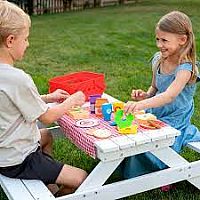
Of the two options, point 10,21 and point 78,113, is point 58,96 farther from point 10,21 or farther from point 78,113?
point 10,21

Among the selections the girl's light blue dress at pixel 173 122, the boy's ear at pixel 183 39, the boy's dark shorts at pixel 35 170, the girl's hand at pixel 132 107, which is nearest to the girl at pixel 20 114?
the boy's dark shorts at pixel 35 170

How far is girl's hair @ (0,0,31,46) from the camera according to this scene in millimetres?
2598

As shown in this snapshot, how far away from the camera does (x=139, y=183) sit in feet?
9.29

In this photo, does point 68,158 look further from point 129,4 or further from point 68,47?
point 129,4

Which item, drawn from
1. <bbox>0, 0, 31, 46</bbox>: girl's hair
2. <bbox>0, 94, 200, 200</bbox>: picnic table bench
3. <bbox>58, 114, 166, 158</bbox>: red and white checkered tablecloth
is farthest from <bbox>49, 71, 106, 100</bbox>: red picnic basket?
<bbox>0, 0, 31, 46</bbox>: girl's hair

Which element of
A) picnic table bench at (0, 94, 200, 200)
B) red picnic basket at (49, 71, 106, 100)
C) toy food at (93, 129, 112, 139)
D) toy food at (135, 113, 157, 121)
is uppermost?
red picnic basket at (49, 71, 106, 100)

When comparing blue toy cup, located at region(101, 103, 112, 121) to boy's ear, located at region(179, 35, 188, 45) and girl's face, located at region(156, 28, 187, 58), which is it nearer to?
girl's face, located at region(156, 28, 187, 58)

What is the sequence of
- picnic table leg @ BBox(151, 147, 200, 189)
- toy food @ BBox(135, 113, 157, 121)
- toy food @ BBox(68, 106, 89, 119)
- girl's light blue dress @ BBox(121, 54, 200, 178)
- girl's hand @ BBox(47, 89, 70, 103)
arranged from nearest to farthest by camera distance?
1. picnic table leg @ BBox(151, 147, 200, 189)
2. toy food @ BBox(135, 113, 157, 121)
3. toy food @ BBox(68, 106, 89, 119)
4. girl's hand @ BBox(47, 89, 70, 103)
5. girl's light blue dress @ BBox(121, 54, 200, 178)

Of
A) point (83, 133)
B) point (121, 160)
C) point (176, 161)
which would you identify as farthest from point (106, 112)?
point (176, 161)

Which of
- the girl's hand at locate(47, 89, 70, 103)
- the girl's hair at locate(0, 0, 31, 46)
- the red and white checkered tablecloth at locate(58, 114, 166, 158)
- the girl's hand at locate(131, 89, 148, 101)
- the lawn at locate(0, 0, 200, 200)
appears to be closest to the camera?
the girl's hair at locate(0, 0, 31, 46)

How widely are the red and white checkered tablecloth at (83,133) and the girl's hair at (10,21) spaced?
25.5 inches

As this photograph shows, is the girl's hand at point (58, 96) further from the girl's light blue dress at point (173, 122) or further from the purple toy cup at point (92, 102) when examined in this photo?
the girl's light blue dress at point (173, 122)

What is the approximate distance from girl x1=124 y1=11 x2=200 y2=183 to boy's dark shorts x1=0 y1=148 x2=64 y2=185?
74 cm

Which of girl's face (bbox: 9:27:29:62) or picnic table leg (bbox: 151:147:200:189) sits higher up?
girl's face (bbox: 9:27:29:62)
